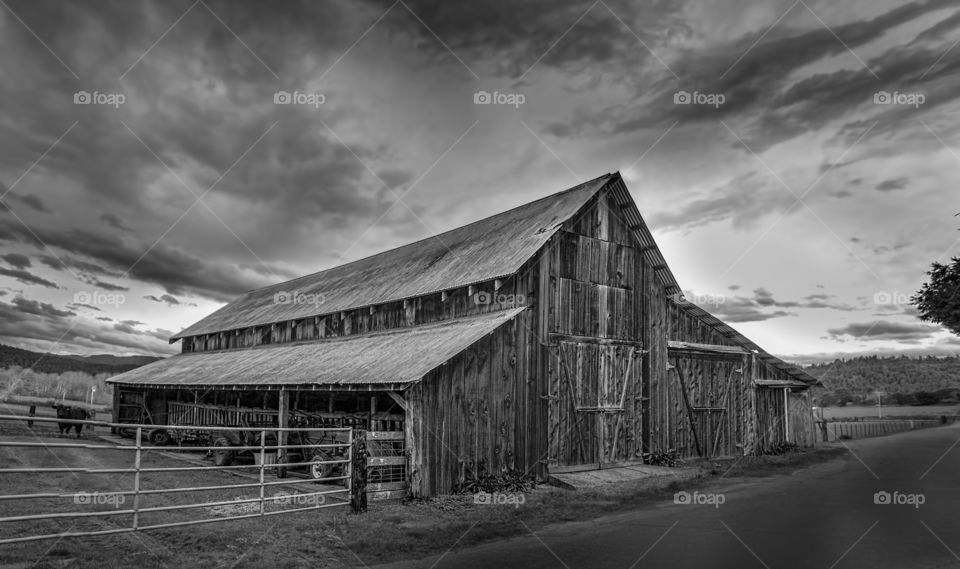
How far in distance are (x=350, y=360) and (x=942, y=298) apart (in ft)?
70.1

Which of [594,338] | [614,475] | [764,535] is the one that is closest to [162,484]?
[614,475]

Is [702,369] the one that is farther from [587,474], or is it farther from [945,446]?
[945,446]

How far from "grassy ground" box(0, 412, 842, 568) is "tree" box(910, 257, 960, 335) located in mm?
10938

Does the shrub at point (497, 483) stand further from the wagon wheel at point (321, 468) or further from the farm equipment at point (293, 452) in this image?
the wagon wheel at point (321, 468)

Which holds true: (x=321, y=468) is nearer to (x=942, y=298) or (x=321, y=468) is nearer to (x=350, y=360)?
(x=350, y=360)

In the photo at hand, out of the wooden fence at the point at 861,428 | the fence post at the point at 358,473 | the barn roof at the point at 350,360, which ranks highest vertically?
the barn roof at the point at 350,360

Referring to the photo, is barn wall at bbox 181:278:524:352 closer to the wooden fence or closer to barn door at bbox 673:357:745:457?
barn door at bbox 673:357:745:457

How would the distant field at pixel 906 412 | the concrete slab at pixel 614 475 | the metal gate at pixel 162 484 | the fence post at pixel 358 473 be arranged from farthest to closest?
the distant field at pixel 906 412
the concrete slab at pixel 614 475
the fence post at pixel 358 473
the metal gate at pixel 162 484

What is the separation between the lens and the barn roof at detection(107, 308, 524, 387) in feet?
56.4

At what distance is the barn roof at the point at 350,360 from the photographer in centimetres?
1720

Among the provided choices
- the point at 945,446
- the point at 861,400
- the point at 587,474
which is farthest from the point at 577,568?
the point at 861,400

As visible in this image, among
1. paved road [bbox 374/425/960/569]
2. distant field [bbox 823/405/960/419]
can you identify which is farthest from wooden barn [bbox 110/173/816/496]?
distant field [bbox 823/405/960/419]

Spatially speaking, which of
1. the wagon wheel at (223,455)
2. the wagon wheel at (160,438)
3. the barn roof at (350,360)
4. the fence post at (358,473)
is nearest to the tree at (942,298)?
the barn roof at (350,360)

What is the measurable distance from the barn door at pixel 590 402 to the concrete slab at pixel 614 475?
0.50 m
